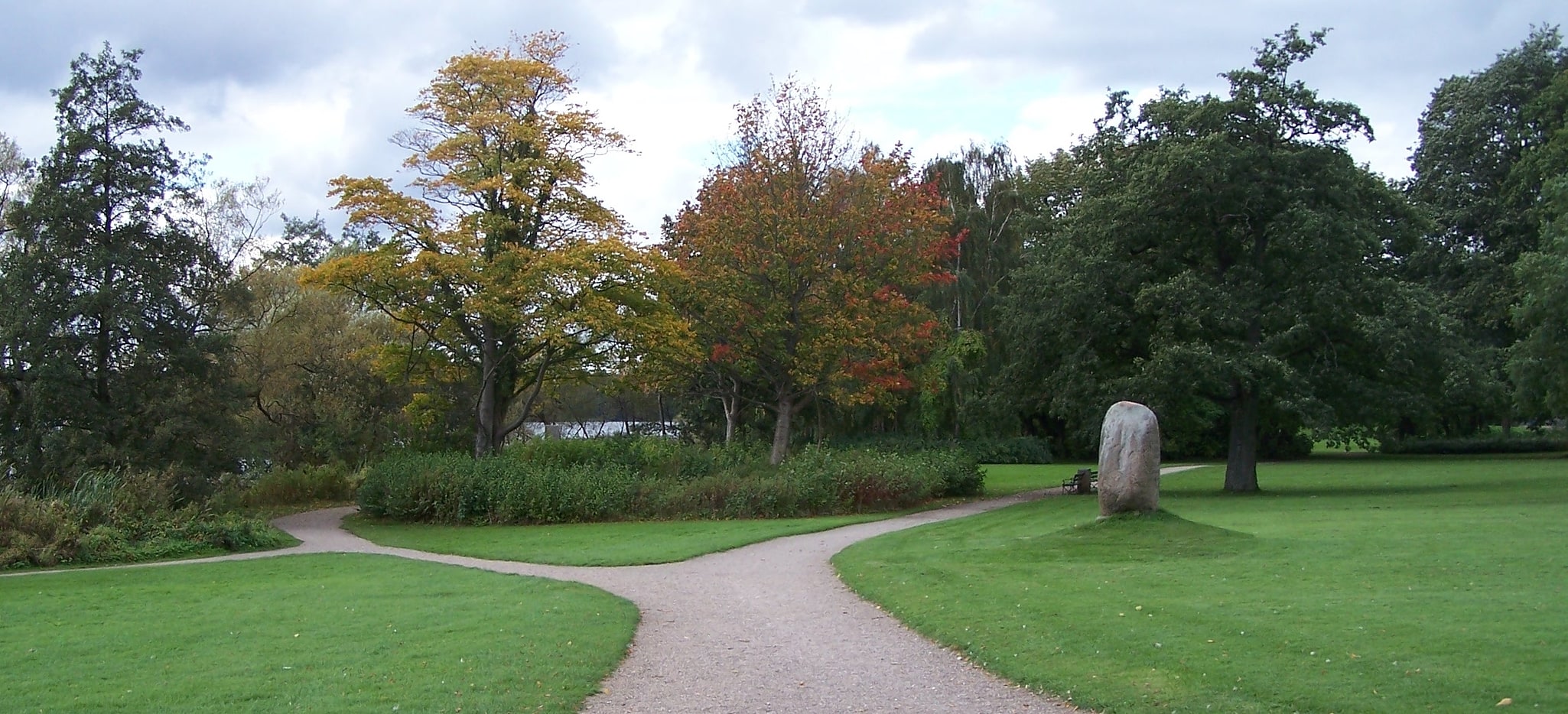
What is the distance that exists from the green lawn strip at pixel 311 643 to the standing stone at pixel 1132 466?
8.48 metres

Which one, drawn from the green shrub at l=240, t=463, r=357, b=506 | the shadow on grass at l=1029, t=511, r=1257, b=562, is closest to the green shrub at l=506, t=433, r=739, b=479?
the green shrub at l=240, t=463, r=357, b=506

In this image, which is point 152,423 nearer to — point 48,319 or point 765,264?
point 48,319

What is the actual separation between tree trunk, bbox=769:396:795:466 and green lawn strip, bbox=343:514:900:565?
6.83 m

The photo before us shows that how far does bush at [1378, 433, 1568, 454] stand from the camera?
52656mm

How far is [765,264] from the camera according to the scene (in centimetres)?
3156

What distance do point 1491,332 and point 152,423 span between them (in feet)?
155

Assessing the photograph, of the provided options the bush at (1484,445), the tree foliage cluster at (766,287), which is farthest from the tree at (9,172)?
the bush at (1484,445)

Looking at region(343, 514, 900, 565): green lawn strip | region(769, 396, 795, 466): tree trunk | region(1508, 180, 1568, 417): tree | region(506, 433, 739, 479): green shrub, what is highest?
region(1508, 180, 1568, 417): tree

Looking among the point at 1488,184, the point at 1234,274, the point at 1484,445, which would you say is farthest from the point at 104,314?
the point at 1484,445

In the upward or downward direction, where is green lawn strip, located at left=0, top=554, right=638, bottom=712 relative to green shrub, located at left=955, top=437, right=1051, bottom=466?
downward

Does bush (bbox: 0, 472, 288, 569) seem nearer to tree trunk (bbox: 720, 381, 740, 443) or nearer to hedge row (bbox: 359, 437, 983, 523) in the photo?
hedge row (bbox: 359, 437, 983, 523)

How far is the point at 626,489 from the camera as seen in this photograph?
85.7 ft

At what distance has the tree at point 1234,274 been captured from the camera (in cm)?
2767

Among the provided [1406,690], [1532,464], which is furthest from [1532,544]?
[1532,464]
